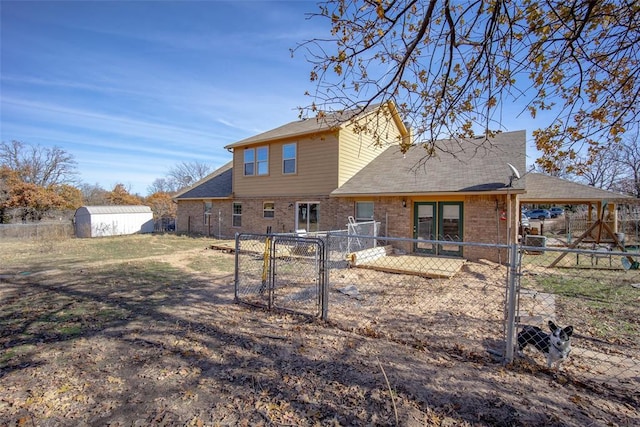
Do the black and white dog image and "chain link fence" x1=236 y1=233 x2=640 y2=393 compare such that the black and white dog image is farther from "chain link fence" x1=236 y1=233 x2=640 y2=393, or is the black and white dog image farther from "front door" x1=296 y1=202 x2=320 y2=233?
"front door" x1=296 y1=202 x2=320 y2=233

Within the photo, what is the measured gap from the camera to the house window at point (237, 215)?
18031mm

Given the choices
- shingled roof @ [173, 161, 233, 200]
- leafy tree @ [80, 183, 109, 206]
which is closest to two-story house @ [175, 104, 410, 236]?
shingled roof @ [173, 161, 233, 200]

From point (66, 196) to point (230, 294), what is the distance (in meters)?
30.6

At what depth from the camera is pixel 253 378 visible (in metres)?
3.32

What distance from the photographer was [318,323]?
193 inches

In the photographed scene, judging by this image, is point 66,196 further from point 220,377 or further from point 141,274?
point 220,377

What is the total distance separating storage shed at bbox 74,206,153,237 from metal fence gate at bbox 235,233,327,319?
50.0 ft

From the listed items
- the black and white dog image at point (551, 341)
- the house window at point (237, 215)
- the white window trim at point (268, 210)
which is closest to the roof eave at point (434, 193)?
the white window trim at point (268, 210)

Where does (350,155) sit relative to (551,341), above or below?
above

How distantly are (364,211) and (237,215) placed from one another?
827 centimetres

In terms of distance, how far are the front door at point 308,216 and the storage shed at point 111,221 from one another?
1380cm

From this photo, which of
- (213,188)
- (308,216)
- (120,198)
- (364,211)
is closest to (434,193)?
(364,211)

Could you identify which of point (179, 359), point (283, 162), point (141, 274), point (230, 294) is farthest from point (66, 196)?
point (179, 359)

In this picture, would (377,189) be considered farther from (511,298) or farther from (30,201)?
(30,201)
